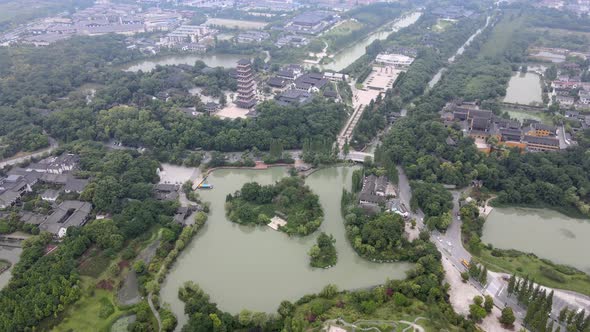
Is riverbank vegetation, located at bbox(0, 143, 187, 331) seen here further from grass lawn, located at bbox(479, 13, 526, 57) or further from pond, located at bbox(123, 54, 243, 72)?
grass lawn, located at bbox(479, 13, 526, 57)

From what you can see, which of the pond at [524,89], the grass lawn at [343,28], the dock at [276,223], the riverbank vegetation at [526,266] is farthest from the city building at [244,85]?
the pond at [524,89]

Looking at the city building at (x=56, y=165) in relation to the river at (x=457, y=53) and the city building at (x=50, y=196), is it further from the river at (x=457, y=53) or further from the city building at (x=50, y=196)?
the river at (x=457, y=53)

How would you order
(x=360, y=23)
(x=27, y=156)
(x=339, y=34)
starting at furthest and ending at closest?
(x=360, y=23)
(x=339, y=34)
(x=27, y=156)

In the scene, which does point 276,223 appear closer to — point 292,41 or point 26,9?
point 292,41

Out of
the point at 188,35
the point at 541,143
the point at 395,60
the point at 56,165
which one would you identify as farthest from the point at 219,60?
the point at 541,143

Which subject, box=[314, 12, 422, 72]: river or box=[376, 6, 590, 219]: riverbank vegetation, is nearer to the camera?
box=[376, 6, 590, 219]: riverbank vegetation

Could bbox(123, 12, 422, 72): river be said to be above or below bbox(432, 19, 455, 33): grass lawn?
below

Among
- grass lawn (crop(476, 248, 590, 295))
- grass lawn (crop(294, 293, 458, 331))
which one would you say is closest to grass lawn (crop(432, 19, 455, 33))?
grass lawn (crop(476, 248, 590, 295))
